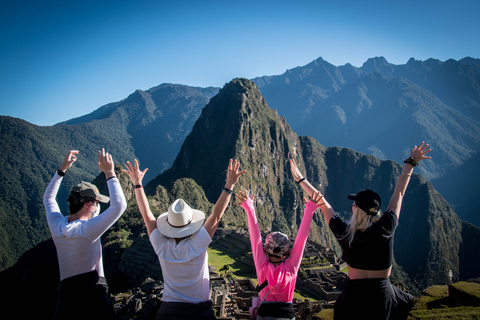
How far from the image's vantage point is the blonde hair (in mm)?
3069

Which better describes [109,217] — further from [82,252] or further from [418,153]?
[418,153]

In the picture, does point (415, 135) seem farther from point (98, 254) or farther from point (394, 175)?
point (98, 254)

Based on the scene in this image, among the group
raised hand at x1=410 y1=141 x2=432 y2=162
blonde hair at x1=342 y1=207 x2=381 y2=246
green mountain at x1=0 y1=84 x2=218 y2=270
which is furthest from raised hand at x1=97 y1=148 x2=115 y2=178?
green mountain at x1=0 y1=84 x2=218 y2=270

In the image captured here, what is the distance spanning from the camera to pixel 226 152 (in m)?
98.9

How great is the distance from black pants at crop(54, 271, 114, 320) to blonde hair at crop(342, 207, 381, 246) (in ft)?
9.72

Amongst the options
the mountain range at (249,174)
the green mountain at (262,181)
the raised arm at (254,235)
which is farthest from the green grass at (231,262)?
the green mountain at (262,181)

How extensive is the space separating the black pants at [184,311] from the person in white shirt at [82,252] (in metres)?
0.84

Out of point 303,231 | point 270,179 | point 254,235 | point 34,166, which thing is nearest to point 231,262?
point 254,235

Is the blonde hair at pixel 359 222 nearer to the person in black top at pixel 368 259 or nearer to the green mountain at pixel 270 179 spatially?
the person in black top at pixel 368 259

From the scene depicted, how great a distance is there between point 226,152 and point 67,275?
95615mm

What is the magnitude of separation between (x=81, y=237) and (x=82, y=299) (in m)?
0.76

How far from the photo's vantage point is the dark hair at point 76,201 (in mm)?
3443

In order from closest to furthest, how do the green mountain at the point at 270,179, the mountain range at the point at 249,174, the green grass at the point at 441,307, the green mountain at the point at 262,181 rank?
1. the green grass at the point at 441,307
2. the mountain range at the point at 249,174
3. the green mountain at the point at 262,181
4. the green mountain at the point at 270,179

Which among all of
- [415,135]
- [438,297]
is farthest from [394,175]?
[438,297]
